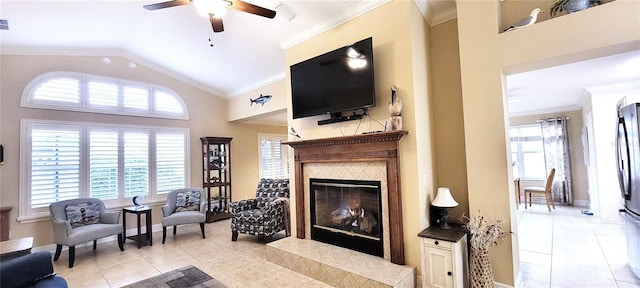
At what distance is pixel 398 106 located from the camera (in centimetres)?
293

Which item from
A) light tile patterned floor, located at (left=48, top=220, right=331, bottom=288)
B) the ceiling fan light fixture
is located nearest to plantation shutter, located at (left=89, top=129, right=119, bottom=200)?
light tile patterned floor, located at (left=48, top=220, right=331, bottom=288)

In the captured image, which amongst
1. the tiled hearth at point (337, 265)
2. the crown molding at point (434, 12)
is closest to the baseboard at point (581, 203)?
the crown molding at point (434, 12)

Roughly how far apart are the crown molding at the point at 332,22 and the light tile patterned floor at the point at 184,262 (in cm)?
316

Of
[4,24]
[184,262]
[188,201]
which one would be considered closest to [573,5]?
[184,262]

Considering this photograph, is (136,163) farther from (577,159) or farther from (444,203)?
(577,159)

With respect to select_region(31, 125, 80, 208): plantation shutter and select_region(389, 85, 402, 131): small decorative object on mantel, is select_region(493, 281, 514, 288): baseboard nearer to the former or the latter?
select_region(389, 85, 402, 131): small decorative object on mantel

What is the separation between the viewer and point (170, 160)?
19.3ft

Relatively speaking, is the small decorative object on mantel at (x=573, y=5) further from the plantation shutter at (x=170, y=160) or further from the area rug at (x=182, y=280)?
the plantation shutter at (x=170, y=160)

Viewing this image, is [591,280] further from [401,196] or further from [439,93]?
[439,93]

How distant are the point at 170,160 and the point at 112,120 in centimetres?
128

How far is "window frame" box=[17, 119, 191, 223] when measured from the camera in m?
4.29

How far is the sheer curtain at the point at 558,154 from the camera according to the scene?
22.8ft

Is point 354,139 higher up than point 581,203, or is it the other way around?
point 354,139


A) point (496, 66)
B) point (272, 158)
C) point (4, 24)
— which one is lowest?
point (272, 158)
